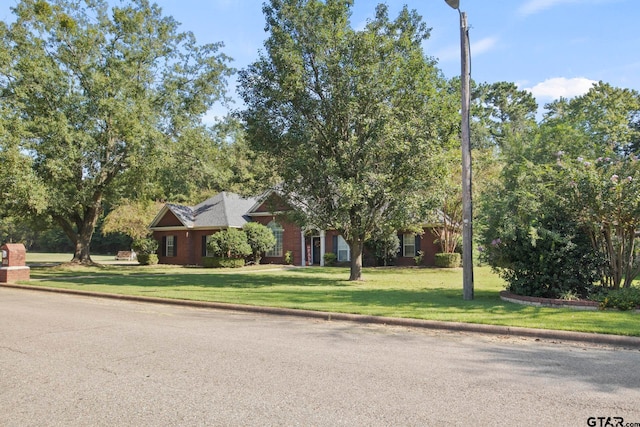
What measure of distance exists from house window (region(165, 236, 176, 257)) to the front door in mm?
11304

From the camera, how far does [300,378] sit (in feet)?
17.8

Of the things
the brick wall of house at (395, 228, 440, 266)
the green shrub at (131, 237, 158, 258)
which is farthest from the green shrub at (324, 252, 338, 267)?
the green shrub at (131, 237, 158, 258)

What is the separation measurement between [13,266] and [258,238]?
1462 centimetres

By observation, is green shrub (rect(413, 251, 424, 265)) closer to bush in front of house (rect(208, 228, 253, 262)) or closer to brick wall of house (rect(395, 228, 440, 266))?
brick wall of house (rect(395, 228, 440, 266))

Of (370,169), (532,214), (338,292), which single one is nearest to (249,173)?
(370,169)

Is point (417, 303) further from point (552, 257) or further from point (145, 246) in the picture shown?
point (145, 246)

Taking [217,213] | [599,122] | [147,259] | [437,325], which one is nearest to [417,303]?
[437,325]

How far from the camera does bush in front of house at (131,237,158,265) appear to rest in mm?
34781

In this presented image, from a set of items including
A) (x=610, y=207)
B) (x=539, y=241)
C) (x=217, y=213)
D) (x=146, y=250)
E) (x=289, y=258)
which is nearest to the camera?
(x=610, y=207)

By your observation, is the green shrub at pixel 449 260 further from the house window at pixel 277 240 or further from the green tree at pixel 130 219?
the green tree at pixel 130 219

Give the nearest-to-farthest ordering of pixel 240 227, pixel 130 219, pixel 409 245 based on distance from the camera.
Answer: pixel 409 245
pixel 240 227
pixel 130 219

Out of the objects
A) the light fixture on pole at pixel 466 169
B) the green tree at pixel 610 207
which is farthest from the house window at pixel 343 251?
the green tree at pixel 610 207

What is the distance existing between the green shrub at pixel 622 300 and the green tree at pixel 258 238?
75.7ft

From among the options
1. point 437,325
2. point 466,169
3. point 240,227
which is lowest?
point 437,325
